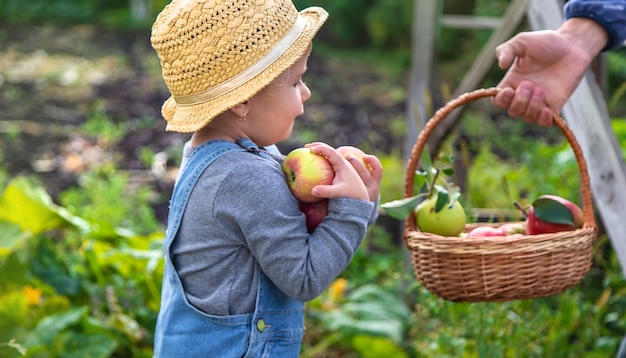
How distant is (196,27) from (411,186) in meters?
0.75

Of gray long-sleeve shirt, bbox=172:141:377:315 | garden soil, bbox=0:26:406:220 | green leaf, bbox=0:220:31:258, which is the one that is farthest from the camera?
garden soil, bbox=0:26:406:220

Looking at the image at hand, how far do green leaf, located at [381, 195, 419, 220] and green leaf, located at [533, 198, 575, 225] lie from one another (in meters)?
0.31

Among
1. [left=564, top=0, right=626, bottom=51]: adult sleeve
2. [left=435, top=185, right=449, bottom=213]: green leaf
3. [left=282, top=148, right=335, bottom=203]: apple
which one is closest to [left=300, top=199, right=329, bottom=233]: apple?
[left=282, top=148, right=335, bottom=203]: apple

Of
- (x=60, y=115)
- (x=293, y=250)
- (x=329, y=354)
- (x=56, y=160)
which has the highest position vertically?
(x=293, y=250)

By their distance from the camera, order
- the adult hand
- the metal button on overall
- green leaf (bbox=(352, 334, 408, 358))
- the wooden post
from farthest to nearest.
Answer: green leaf (bbox=(352, 334, 408, 358))
the wooden post
the adult hand
the metal button on overall

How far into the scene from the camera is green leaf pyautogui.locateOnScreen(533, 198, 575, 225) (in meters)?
2.16

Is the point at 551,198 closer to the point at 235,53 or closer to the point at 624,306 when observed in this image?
the point at 235,53

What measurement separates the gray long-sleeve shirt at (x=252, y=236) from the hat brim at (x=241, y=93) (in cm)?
10

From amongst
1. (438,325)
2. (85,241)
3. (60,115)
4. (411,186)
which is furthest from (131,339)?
(60,115)

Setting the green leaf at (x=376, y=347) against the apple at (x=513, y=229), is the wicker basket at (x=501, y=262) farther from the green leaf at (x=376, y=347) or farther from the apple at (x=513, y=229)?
the green leaf at (x=376, y=347)

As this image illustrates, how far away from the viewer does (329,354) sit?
11.7 feet

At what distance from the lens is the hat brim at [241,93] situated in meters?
1.81

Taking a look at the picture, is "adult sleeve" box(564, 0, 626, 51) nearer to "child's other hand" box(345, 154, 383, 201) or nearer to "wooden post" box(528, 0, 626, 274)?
"wooden post" box(528, 0, 626, 274)

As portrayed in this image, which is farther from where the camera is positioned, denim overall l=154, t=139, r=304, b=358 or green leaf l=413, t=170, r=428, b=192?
green leaf l=413, t=170, r=428, b=192
